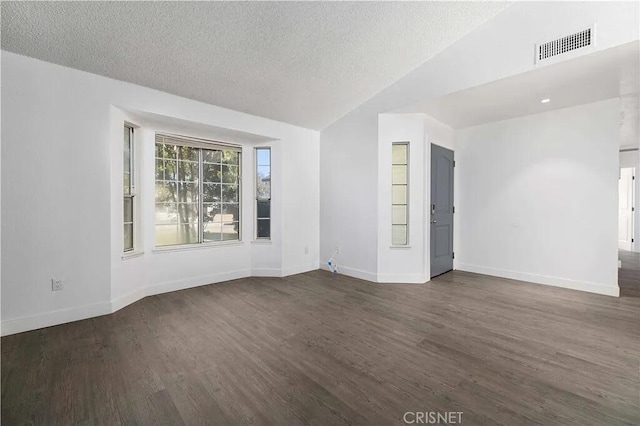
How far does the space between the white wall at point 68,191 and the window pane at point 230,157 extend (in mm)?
757

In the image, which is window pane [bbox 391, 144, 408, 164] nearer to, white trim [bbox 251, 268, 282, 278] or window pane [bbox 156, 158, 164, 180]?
white trim [bbox 251, 268, 282, 278]

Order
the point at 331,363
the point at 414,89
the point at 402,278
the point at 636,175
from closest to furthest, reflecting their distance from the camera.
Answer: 1. the point at 331,363
2. the point at 414,89
3. the point at 402,278
4. the point at 636,175

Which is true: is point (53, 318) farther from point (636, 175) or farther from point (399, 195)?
point (636, 175)

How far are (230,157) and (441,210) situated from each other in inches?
145

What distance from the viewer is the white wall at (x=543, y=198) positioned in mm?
3742

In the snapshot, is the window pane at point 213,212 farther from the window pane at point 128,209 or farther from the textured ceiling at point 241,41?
the textured ceiling at point 241,41

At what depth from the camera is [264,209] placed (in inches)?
190

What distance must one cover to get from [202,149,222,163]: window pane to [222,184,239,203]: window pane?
0.44 meters

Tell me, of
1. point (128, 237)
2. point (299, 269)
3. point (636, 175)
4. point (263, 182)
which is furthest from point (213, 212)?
point (636, 175)

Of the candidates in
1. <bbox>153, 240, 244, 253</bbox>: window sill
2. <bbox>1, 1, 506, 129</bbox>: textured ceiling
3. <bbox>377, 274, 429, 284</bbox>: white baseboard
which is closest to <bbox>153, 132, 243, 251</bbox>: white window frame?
<bbox>153, 240, 244, 253</bbox>: window sill

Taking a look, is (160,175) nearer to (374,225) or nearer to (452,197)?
(374,225)

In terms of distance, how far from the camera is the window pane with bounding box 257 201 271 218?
15.8 feet

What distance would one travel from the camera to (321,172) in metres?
5.25

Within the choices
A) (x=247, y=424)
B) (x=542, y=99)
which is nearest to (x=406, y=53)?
(x=542, y=99)
